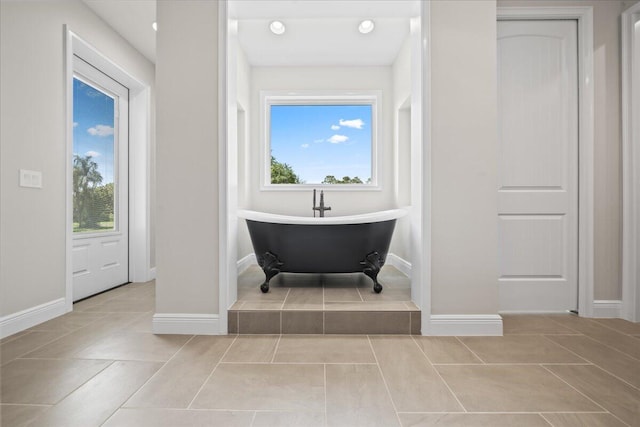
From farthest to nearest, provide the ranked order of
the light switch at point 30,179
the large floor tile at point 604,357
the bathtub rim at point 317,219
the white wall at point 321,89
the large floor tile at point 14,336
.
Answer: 1. the white wall at point 321,89
2. the bathtub rim at point 317,219
3. the light switch at point 30,179
4. the large floor tile at point 14,336
5. the large floor tile at point 604,357

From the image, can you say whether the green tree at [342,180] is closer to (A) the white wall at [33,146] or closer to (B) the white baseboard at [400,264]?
(B) the white baseboard at [400,264]

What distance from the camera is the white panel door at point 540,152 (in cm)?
251

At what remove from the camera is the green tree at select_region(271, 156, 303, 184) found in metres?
4.04

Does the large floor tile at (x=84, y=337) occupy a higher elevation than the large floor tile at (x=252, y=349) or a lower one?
higher

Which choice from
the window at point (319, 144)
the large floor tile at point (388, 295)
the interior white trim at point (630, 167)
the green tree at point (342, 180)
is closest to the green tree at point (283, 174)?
the window at point (319, 144)

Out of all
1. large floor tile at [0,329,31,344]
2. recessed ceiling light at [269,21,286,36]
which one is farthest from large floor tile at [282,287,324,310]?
recessed ceiling light at [269,21,286,36]

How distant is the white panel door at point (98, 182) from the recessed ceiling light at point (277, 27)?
5.33 ft

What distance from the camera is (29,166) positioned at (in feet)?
7.48

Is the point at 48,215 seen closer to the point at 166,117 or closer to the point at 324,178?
the point at 166,117

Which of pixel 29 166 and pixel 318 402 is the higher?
pixel 29 166

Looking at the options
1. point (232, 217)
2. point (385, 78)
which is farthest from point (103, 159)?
point (385, 78)

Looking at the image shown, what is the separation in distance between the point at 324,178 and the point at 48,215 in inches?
102

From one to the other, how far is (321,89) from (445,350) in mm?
2996

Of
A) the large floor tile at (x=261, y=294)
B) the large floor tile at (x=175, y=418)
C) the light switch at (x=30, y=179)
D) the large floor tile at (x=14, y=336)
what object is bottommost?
the large floor tile at (x=175, y=418)
